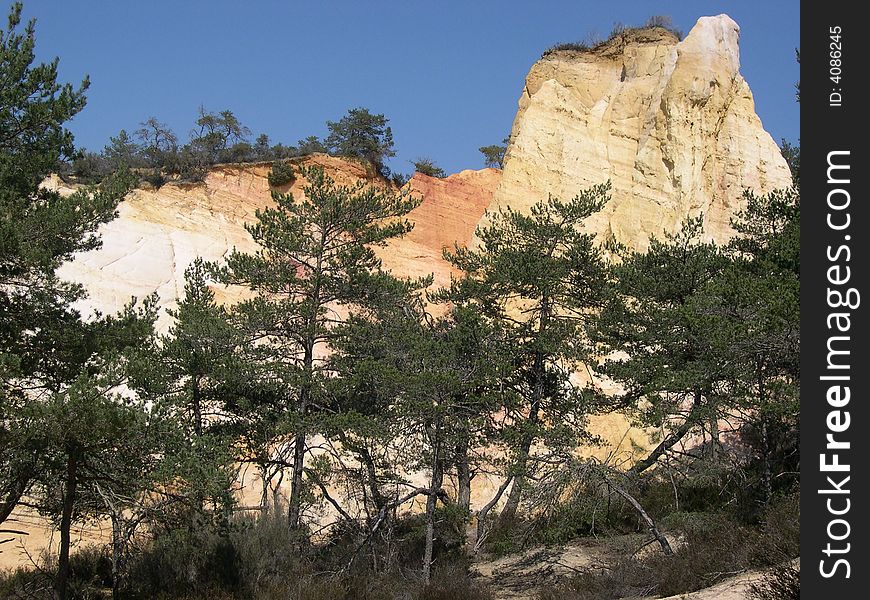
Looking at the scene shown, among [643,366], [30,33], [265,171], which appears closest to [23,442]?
[30,33]

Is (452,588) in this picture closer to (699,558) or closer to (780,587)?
(699,558)

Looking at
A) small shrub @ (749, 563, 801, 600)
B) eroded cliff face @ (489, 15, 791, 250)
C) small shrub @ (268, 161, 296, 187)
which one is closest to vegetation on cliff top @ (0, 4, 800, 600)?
small shrub @ (749, 563, 801, 600)

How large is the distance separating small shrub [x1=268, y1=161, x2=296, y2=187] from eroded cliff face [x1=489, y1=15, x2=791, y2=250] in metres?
9.19

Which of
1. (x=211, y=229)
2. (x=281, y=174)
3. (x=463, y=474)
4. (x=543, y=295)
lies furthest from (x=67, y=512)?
(x=281, y=174)

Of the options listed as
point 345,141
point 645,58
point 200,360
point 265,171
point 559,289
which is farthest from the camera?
point 345,141

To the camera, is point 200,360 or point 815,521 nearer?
point 815,521

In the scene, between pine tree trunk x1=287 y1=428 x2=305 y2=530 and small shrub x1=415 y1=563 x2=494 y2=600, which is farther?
pine tree trunk x1=287 y1=428 x2=305 y2=530

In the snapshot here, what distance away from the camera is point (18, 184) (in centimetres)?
1399

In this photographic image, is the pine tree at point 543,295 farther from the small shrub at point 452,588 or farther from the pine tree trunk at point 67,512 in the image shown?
the pine tree trunk at point 67,512

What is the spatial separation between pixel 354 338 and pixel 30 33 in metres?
8.03

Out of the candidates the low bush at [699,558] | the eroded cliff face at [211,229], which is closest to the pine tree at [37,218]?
the low bush at [699,558]

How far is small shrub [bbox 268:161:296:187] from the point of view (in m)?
35.9

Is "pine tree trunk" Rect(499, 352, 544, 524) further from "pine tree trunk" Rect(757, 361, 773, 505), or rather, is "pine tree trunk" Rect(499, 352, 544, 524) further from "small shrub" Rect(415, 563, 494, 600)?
"pine tree trunk" Rect(757, 361, 773, 505)

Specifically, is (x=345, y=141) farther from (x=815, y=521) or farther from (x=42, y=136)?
(x=815, y=521)
